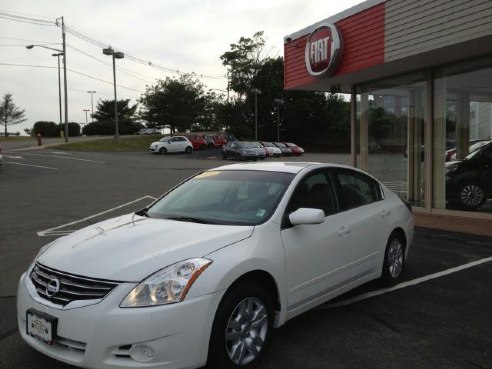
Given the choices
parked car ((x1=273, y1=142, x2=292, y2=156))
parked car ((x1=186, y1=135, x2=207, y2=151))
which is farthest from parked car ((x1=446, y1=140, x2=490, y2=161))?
parked car ((x1=186, y1=135, x2=207, y2=151))

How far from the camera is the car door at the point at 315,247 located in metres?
4.00

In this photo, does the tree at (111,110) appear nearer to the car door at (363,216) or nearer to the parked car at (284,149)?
the parked car at (284,149)

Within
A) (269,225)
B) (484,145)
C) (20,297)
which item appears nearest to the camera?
(20,297)

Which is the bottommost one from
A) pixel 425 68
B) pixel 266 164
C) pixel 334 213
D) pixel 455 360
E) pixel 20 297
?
pixel 455 360

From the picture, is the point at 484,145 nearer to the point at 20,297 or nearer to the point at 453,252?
the point at 453,252

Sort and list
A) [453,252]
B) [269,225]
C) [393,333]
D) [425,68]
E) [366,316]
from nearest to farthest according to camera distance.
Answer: [269,225] → [393,333] → [366,316] → [453,252] → [425,68]

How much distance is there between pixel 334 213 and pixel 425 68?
7641mm

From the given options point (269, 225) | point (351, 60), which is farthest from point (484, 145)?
point (269, 225)

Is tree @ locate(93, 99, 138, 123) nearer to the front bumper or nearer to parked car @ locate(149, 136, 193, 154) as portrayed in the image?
parked car @ locate(149, 136, 193, 154)

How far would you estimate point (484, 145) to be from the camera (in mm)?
10297

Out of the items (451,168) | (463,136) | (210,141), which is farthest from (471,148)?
(210,141)

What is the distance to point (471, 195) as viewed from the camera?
10523 millimetres

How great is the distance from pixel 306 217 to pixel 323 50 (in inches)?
345

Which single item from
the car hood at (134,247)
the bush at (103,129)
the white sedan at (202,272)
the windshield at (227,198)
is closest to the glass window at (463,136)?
the white sedan at (202,272)
